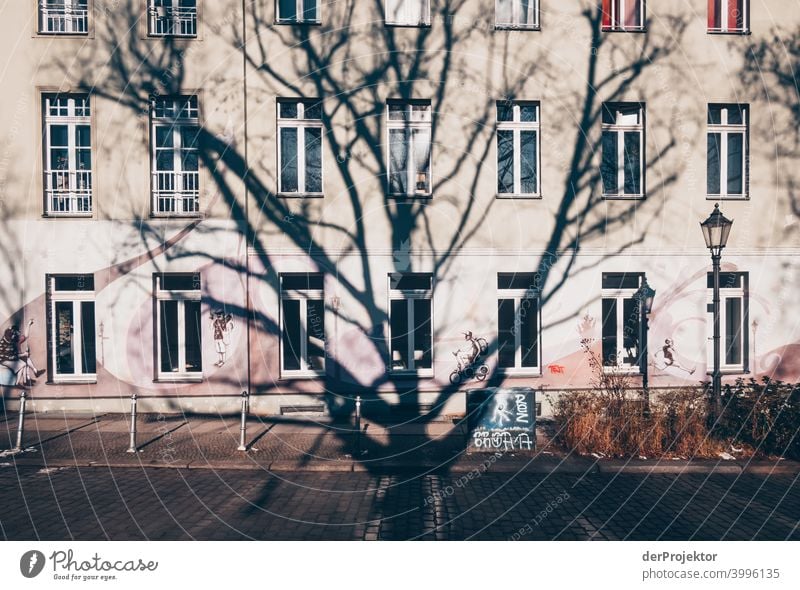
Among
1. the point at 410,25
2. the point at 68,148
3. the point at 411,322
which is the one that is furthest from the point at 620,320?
the point at 68,148

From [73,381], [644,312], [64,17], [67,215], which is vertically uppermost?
[64,17]

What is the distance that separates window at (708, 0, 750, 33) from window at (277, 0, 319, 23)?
10438 mm

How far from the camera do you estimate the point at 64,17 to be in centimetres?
1158

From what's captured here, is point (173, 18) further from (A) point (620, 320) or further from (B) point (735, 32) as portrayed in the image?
(B) point (735, 32)

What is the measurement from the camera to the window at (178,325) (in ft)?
40.2

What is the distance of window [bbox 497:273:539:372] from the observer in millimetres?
12391

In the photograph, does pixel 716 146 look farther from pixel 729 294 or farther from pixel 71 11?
pixel 71 11

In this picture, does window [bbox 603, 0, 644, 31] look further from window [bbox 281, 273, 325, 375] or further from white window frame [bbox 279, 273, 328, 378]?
white window frame [bbox 279, 273, 328, 378]

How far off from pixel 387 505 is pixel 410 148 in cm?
876

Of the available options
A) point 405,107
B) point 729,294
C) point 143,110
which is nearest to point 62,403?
point 143,110

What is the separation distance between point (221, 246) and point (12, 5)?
7.67 meters

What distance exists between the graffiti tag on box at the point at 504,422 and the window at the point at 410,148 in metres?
5.72

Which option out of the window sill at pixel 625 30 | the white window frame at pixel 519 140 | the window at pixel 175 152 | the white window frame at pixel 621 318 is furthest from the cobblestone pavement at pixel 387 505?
the window sill at pixel 625 30

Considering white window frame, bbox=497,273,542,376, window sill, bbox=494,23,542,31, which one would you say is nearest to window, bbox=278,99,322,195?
window sill, bbox=494,23,542,31
